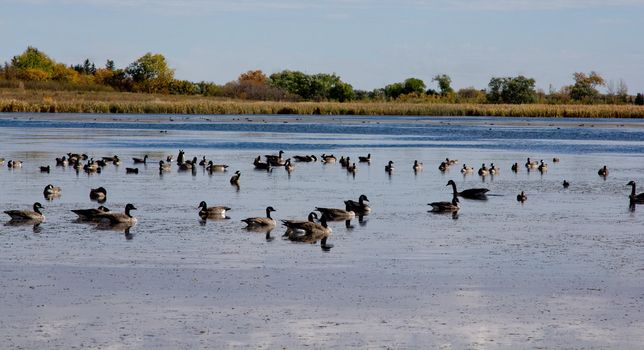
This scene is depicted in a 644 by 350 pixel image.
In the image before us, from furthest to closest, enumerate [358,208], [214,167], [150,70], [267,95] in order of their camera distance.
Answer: [150,70], [267,95], [214,167], [358,208]

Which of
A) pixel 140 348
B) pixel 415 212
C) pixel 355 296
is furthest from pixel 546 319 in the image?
pixel 415 212

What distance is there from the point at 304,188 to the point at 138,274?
1439 cm

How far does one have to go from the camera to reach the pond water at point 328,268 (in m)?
12.0

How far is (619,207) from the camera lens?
2539cm

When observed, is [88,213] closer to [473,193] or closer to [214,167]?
[473,193]

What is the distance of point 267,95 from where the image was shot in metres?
132

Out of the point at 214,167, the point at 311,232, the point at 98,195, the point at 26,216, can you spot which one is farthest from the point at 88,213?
the point at 214,167

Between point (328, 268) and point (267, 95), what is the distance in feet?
382

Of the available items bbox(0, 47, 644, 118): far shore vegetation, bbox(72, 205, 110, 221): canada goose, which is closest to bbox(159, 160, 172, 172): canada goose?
bbox(72, 205, 110, 221): canada goose

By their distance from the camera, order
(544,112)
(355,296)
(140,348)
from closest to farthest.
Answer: (140,348)
(355,296)
(544,112)

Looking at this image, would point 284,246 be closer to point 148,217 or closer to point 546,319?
point 148,217

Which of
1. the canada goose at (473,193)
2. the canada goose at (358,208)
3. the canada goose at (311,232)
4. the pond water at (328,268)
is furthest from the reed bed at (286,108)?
the canada goose at (311,232)

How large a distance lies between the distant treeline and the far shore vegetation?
116 mm

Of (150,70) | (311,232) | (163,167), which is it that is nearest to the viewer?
(311,232)
